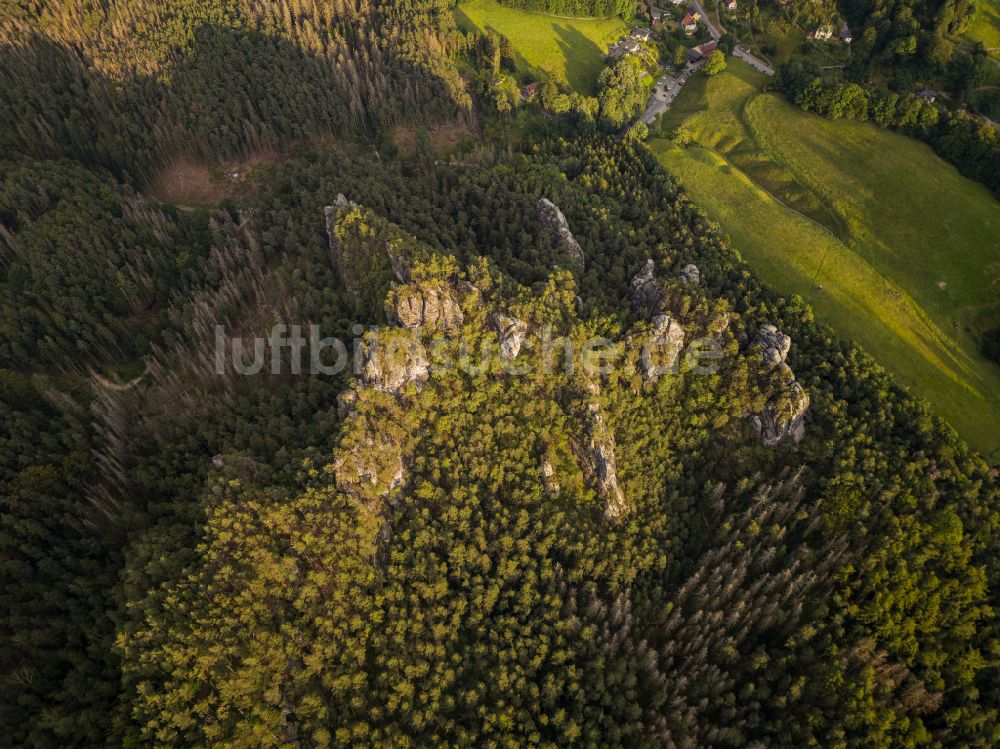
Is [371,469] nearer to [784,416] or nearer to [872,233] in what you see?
[784,416]

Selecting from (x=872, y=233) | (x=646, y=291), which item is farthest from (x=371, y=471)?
(x=872, y=233)

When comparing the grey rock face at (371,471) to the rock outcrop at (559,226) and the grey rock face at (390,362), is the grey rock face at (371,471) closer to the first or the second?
the grey rock face at (390,362)

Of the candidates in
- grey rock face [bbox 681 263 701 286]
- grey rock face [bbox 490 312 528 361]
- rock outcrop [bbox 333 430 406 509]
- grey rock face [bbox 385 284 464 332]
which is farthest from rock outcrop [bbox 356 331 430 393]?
grey rock face [bbox 681 263 701 286]

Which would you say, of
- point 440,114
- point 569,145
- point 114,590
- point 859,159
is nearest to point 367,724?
point 114,590

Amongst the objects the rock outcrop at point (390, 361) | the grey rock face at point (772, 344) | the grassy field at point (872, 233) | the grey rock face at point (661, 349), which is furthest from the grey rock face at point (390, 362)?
the grassy field at point (872, 233)

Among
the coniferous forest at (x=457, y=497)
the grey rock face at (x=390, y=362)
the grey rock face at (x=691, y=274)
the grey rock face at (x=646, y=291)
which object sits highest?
the grey rock face at (x=691, y=274)

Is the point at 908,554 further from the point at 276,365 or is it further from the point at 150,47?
the point at 150,47
